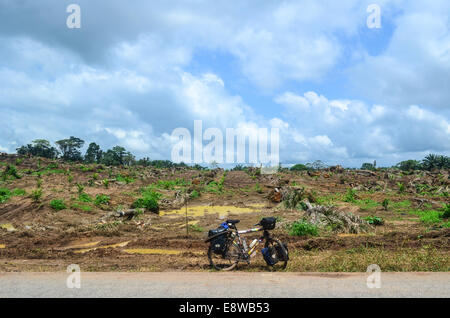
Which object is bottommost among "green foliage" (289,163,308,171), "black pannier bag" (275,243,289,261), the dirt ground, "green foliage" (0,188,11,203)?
the dirt ground

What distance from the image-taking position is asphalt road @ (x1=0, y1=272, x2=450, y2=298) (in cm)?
444

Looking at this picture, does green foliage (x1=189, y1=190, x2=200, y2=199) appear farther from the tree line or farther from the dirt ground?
the tree line

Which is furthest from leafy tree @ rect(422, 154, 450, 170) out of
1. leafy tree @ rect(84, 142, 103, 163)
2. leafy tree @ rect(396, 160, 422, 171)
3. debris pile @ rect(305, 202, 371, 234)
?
leafy tree @ rect(84, 142, 103, 163)

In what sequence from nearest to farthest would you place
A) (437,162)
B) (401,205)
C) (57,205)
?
(57,205)
(401,205)
(437,162)

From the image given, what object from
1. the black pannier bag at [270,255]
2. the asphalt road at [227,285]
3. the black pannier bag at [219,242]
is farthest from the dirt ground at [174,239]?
the asphalt road at [227,285]

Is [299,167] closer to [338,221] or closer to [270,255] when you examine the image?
[338,221]

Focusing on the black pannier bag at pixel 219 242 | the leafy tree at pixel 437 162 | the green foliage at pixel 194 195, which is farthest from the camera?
the leafy tree at pixel 437 162

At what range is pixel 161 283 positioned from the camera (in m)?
5.02

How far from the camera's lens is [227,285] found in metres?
4.88

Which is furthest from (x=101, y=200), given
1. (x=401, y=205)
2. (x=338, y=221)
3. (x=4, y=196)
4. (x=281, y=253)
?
(x=401, y=205)

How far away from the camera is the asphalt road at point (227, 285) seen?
4.44 metres

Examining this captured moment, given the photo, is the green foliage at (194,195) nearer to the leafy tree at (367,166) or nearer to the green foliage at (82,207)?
the green foliage at (82,207)
